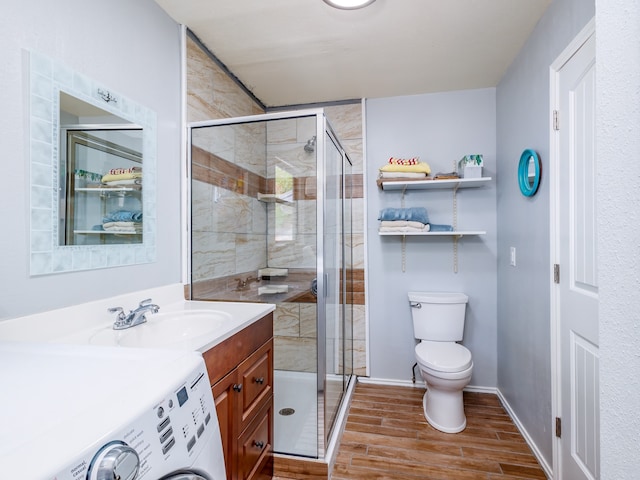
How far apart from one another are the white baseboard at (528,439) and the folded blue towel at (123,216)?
7.83 feet

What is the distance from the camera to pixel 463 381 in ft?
6.77

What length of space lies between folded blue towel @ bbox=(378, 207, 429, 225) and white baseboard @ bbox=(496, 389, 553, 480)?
1.41 m

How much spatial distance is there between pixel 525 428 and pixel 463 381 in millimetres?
453

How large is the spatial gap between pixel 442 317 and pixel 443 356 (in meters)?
0.36

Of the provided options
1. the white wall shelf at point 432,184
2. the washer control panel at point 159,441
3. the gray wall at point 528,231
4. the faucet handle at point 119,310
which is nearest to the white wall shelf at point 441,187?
the white wall shelf at point 432,184

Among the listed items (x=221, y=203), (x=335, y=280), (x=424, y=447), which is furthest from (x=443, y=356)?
(x=221, y=203)

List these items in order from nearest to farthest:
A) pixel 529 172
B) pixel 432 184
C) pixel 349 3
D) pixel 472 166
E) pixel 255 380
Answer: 1. pixel 255 380
2. pixel 349 3
3. pixel 529 172
4. pixel 472 166
5. pixel 432 184

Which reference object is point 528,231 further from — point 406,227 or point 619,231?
point 619,231

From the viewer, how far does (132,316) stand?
4.38ft

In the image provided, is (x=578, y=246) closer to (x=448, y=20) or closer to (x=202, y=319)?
(x=448, y=20)

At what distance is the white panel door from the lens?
4.46 feet

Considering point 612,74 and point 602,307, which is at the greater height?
point 612,74

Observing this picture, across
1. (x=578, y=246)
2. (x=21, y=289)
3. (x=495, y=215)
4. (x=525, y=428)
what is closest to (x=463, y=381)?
(x=525, y=428)

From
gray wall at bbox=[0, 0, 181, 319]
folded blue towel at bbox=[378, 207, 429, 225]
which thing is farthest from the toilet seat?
gray wall at bbox=[0, 0, 181, 319]
